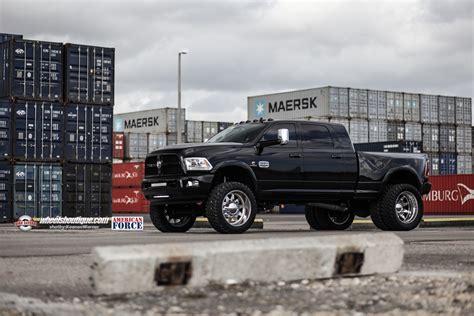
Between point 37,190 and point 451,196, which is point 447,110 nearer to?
point 451,196

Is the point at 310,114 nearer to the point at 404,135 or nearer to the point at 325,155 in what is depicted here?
the point at 404,135

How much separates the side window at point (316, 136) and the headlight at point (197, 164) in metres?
2.00

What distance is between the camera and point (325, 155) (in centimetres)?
1479

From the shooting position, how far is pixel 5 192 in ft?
90.7

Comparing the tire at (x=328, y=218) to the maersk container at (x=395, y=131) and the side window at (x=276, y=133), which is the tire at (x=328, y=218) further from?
the maersk container at (x=395, y=131)

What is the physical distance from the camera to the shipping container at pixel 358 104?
51438 millimetres

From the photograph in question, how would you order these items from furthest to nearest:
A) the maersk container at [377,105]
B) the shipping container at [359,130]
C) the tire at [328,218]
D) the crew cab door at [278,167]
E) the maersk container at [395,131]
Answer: the maersk container at [395,131] < the maersk container at [377,105] < the shipping container at [359,130] < the tire at [328,218] < the crew cab door at [278,167]

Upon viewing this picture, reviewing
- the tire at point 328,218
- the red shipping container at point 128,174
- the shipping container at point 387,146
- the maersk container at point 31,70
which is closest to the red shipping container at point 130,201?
the red shipping container at point 128,174

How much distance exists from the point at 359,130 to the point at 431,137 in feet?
18.2

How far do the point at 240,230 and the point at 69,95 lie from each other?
16.0 metres

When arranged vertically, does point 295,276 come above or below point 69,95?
below

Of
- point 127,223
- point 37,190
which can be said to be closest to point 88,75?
point 37,190

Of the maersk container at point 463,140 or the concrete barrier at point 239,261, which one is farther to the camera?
the maersk container at point 463,140

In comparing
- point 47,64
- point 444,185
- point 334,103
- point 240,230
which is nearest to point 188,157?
point 240,230
